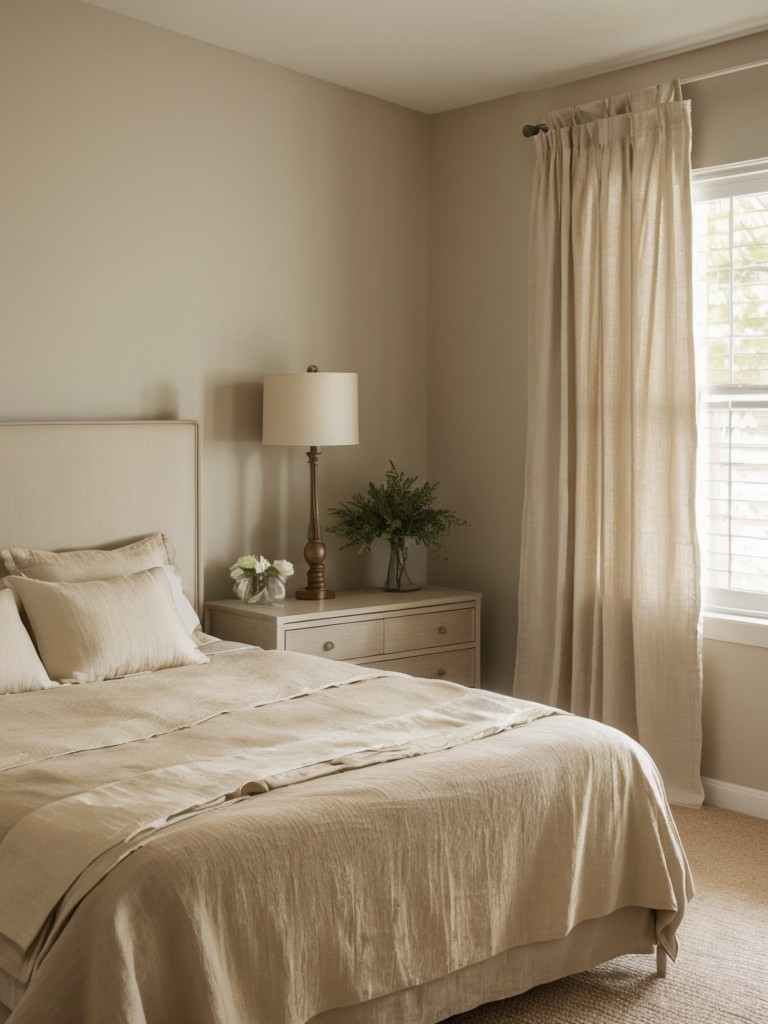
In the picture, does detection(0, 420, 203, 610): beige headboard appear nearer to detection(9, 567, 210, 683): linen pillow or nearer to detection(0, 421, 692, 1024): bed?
detection(0, 421, 692, 1024): bed

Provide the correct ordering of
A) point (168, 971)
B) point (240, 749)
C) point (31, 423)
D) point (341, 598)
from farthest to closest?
point (341, 598)
point (31, 423)
point (240, 749)
point (168, 971)

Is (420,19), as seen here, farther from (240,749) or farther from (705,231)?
(240,749)

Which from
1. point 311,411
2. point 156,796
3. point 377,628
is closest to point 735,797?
point 377,628

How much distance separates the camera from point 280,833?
1939 mm

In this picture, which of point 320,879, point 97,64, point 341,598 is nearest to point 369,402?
point 341,598

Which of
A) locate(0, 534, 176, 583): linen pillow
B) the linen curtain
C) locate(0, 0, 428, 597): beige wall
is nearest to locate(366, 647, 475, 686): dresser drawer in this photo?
the linen curtain

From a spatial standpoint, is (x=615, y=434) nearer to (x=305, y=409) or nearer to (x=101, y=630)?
(x=305, y=409)

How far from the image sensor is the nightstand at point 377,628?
379 centimetres

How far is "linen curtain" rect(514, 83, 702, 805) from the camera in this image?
12.6 ft

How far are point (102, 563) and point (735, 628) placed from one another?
223 centimetres

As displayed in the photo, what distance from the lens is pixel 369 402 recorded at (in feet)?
15.2

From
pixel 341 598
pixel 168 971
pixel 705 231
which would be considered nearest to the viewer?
pixel 168 971

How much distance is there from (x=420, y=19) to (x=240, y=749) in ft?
8.61

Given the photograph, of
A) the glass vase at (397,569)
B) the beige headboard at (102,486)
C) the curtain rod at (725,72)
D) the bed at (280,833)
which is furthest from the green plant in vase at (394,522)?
the curtain rod at (725,72)
